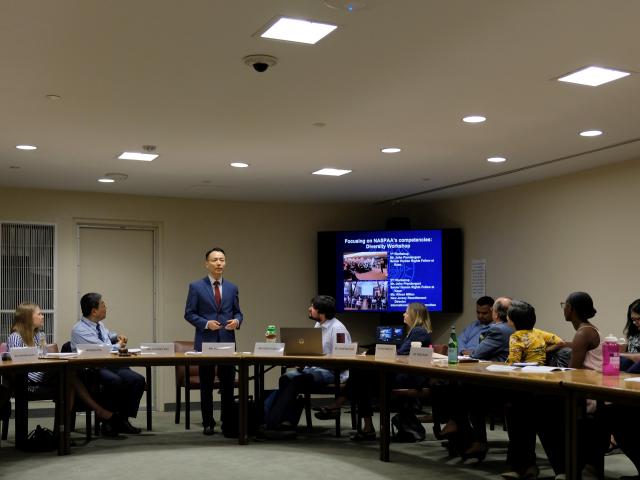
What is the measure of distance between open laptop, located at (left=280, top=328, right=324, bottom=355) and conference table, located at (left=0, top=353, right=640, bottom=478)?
0.42ft

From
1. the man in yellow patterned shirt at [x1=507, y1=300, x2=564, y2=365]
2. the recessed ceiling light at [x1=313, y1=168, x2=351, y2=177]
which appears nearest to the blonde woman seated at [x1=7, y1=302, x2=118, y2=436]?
the recessed ceiling light at [x1=313, y1=168, x2=351, y2=177]

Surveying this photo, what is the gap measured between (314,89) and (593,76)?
1604mm

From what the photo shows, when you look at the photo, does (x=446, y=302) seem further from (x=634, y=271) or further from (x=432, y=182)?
(x=634, y=271)

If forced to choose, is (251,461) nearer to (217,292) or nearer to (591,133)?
(217,292)

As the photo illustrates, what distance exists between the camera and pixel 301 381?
7.05 metres

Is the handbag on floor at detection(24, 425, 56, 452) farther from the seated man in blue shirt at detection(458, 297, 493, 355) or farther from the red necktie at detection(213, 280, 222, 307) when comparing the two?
the seated man in blue shirt at detection(458, 297, 493, 355)

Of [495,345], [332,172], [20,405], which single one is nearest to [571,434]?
[495,345]

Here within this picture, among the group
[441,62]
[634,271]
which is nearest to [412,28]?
[441,62]

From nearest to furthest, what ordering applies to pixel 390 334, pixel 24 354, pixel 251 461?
pixel 251 461 → pixel 24 354 → pixel 390 334

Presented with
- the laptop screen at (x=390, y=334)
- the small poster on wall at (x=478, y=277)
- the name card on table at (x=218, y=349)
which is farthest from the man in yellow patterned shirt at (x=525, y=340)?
the laptop screen at (x=390, y=334)

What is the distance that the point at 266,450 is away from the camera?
250 inches

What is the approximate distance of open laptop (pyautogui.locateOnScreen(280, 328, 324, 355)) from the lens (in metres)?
6.54

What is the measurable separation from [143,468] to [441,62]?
3.29m

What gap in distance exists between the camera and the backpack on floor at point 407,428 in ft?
22.2
